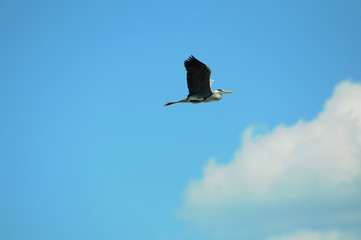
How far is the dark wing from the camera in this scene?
2777 centimetres

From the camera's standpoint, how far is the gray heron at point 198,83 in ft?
91.4

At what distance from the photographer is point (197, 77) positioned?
2891cm

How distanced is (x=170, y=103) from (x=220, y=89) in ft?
11.9

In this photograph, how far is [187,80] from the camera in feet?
95.6

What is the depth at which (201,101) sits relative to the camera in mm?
30562

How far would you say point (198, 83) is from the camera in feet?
96.3

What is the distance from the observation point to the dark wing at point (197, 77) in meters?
27.8

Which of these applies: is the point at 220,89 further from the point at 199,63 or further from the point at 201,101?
the point at 199,63

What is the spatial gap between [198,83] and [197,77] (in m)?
0.55

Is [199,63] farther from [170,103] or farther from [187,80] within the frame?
[170,103]

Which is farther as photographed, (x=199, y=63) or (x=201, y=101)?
(x=201, y=101)

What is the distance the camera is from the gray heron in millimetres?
27859

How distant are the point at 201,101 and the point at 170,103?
1913 mm

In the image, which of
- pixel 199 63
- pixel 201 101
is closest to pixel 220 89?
pixel 201 101
